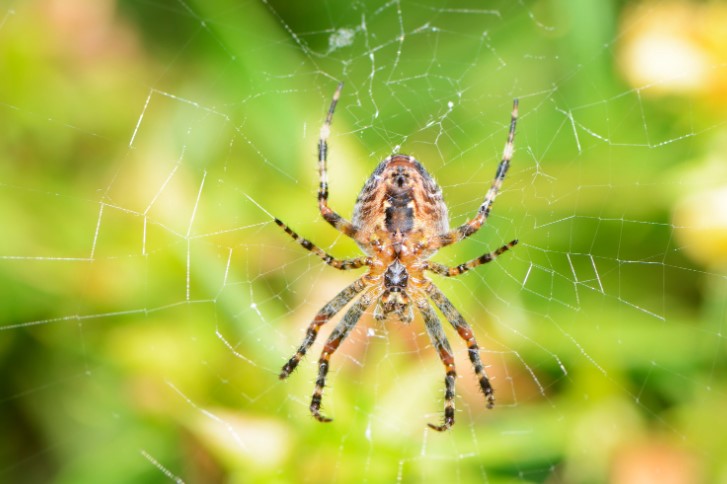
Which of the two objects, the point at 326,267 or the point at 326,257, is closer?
the point at 326,257

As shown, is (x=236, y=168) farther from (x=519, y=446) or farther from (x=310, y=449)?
(x=519, y=446)

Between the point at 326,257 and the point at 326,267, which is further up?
the point at 326,267

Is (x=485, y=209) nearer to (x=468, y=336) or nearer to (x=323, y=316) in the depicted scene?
(x=468, y=336)

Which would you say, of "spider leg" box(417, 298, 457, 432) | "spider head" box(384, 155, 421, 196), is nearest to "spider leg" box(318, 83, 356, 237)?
"spider head" box(384, 155, 421, 196)

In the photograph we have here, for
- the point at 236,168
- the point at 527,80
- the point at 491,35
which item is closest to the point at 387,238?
the point at 236,168

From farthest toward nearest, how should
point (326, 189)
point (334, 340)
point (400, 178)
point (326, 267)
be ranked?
point (326, 267), point (334, 340), point (326, 189), point (400, 178)

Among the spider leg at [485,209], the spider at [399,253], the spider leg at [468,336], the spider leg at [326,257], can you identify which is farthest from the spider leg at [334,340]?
the spider leg at [485,209]

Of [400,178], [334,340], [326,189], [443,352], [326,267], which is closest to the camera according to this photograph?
[400,178]

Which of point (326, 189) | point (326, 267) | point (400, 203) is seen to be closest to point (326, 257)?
point (326, 189)
